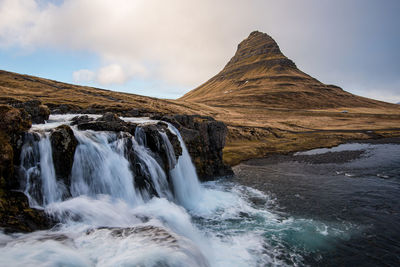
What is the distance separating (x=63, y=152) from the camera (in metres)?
15.1

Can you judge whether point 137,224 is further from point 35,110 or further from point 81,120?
point 35,110

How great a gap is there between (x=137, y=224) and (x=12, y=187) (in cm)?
702

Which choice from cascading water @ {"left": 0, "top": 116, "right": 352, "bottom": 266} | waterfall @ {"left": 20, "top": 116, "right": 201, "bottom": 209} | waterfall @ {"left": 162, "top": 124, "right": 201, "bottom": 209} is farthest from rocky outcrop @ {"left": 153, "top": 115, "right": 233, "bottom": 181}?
cascading water @ {"left": 0, "top": 116, "right": 352, "bottom": 266}

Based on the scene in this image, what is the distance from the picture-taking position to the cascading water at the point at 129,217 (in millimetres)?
9477

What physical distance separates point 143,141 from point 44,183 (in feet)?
32.7

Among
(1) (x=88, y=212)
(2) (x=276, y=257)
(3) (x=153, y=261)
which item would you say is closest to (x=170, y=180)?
(1) (x=88, y=212)

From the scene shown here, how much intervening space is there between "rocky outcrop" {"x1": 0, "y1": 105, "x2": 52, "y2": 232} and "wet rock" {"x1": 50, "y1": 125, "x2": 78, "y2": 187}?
1.83 m

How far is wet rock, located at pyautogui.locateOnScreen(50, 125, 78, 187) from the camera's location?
14.7 meters

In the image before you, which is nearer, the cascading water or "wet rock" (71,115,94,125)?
the cascading water

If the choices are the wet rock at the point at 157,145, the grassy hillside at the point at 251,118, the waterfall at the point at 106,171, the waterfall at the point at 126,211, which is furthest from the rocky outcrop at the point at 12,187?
the grassy hillside at the point at 251,118

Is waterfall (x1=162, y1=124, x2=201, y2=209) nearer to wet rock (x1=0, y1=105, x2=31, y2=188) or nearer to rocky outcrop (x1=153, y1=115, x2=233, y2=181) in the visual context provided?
rocky outcrop (x1=153, y1=115, x2=233, y2=181)

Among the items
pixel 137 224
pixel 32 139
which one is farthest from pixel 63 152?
pixel 137 224

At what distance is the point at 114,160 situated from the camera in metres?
17.9

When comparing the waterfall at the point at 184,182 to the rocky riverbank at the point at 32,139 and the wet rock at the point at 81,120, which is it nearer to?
the rocky riverbank at the point at 32,139
